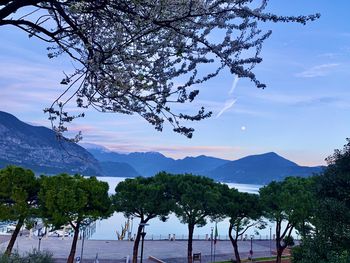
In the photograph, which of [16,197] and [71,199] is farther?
[71,199]

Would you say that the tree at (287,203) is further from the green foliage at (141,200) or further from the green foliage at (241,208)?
the green foliage at (141,200)

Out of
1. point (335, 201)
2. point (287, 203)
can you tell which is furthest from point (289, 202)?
point (335, 201)

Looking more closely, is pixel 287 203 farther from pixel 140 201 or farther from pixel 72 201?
pixel 72 201

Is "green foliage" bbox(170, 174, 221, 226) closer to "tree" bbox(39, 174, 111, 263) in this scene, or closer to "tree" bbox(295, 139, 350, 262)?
"tree" bbox(39, 174, 111, 263)

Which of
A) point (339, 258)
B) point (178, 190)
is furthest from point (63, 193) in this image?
point (339, 258)

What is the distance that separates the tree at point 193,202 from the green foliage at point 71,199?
7833 millimetres

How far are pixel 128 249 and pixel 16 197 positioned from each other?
23.3 metres

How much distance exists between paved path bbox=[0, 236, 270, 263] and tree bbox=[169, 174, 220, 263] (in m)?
6.61

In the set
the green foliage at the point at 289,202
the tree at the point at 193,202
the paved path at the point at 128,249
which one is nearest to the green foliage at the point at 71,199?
the tree at the point at 193,202

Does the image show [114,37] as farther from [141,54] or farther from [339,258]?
[339,258]

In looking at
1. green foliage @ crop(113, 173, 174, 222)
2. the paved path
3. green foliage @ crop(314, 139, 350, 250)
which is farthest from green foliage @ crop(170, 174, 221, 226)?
green foliage @ crop(314, 139, 350, 250)

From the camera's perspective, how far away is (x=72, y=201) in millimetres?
33625

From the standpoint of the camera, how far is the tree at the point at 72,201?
3334 cm

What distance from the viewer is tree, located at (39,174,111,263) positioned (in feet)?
109
